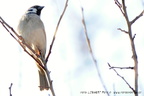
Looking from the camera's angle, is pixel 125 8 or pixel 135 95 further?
pixel 125 8

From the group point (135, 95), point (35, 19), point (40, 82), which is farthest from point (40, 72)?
point (135, 95)

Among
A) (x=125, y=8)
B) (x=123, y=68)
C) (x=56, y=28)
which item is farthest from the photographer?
(x=56, y=28)

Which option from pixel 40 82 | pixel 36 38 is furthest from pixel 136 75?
pixel 36 38

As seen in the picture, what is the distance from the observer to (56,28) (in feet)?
7.17

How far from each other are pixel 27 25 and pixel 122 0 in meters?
2.72

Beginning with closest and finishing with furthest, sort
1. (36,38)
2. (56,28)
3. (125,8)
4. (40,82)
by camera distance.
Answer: (125,8)
(56,28)
(40,82)
(36,38)

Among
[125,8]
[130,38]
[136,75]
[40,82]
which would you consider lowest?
[40,82]

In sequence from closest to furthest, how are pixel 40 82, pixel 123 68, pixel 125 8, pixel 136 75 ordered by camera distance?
pixel 136 75 → pixel 125 8 → pixel 123 68 → pixel 40 82

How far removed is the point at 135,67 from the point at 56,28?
0.76 m

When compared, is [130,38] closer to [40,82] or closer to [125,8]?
[125,8]

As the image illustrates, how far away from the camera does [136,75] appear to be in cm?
154

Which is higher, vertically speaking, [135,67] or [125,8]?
[125,8]

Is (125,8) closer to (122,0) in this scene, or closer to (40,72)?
(122,0)

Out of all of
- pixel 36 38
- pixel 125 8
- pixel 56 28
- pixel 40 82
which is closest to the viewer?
pixel 125 8
